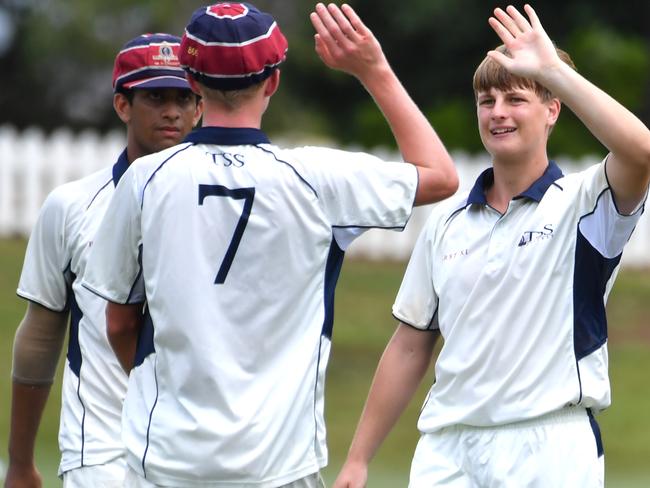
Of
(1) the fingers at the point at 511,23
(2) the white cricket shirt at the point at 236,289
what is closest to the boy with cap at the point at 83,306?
(2) the white cricket shirt at the point at 236,289

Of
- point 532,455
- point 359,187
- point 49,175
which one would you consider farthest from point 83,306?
point 49,175

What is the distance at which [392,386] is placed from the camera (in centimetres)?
545

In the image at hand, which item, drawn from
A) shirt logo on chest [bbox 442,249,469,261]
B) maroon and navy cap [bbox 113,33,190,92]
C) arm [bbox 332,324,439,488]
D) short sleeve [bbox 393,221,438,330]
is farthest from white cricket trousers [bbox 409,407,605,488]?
maroon and navy cap [bbox 113,33,190,92]

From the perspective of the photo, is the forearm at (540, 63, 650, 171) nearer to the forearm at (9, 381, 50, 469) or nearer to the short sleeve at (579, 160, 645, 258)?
the short sleeve at (579, 160, 645, 258)

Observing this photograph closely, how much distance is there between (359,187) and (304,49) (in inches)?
908

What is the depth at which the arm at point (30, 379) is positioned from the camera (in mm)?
5816

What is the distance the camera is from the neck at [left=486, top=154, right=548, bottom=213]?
525 cm

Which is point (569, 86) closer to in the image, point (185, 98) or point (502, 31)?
point (502, 31)

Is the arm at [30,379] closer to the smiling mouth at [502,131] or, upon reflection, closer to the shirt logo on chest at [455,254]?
the shirt logo on chest at [455,254]

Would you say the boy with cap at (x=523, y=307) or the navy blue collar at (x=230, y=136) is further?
the boy with cap at (x=523, y=307)

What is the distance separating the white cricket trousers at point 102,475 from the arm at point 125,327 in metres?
0.98

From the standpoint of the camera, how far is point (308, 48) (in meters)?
27.2

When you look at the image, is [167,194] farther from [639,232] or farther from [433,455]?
[639,232]

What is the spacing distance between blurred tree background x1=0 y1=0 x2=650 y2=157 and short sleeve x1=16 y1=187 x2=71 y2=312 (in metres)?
18.6
